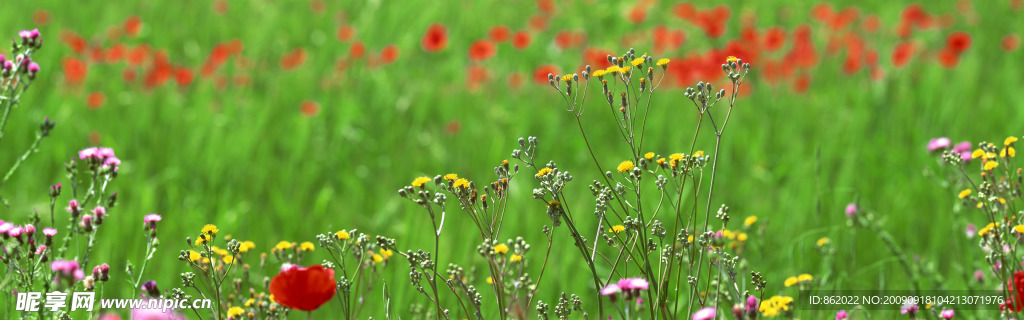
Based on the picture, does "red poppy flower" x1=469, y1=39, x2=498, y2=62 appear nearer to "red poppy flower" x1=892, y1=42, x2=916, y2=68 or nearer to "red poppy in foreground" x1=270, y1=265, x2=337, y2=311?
"red poppy flower" x1=892, y1=42, x2=916, y2=68

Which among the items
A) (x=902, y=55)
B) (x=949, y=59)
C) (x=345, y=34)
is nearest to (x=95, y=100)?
(x=345, y=34)

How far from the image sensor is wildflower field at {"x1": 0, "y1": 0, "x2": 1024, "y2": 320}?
1570 millimetres

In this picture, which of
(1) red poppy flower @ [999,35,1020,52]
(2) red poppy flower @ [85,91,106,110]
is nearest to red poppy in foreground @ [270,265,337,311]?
(2) red poppy flower @ [85,91,106,110]

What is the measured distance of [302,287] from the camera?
4.38ft

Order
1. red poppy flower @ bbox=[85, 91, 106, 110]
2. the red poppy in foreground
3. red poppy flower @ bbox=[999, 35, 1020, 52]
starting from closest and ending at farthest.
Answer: the red poppy in foreground, red poppy flower @ bbox=[85, 91, 106, 110], red poppy flower @ bbox=[999, 35, 1020, 52]

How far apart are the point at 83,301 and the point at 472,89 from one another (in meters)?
3.65

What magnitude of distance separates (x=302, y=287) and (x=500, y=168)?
40cm

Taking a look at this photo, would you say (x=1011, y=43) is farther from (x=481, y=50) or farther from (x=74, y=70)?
(x=74, y=70)

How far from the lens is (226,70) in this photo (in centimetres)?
554

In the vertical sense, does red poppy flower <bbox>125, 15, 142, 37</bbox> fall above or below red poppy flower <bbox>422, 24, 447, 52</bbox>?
above

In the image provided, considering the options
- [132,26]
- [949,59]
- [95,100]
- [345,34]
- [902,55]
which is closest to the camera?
[95,100]

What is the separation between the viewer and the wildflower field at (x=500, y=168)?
1.57m

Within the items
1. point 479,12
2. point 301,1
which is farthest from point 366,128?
point 301,1

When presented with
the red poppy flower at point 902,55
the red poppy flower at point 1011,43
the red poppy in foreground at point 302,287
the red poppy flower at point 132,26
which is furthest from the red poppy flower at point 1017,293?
the red poppy flower at point 132,26
